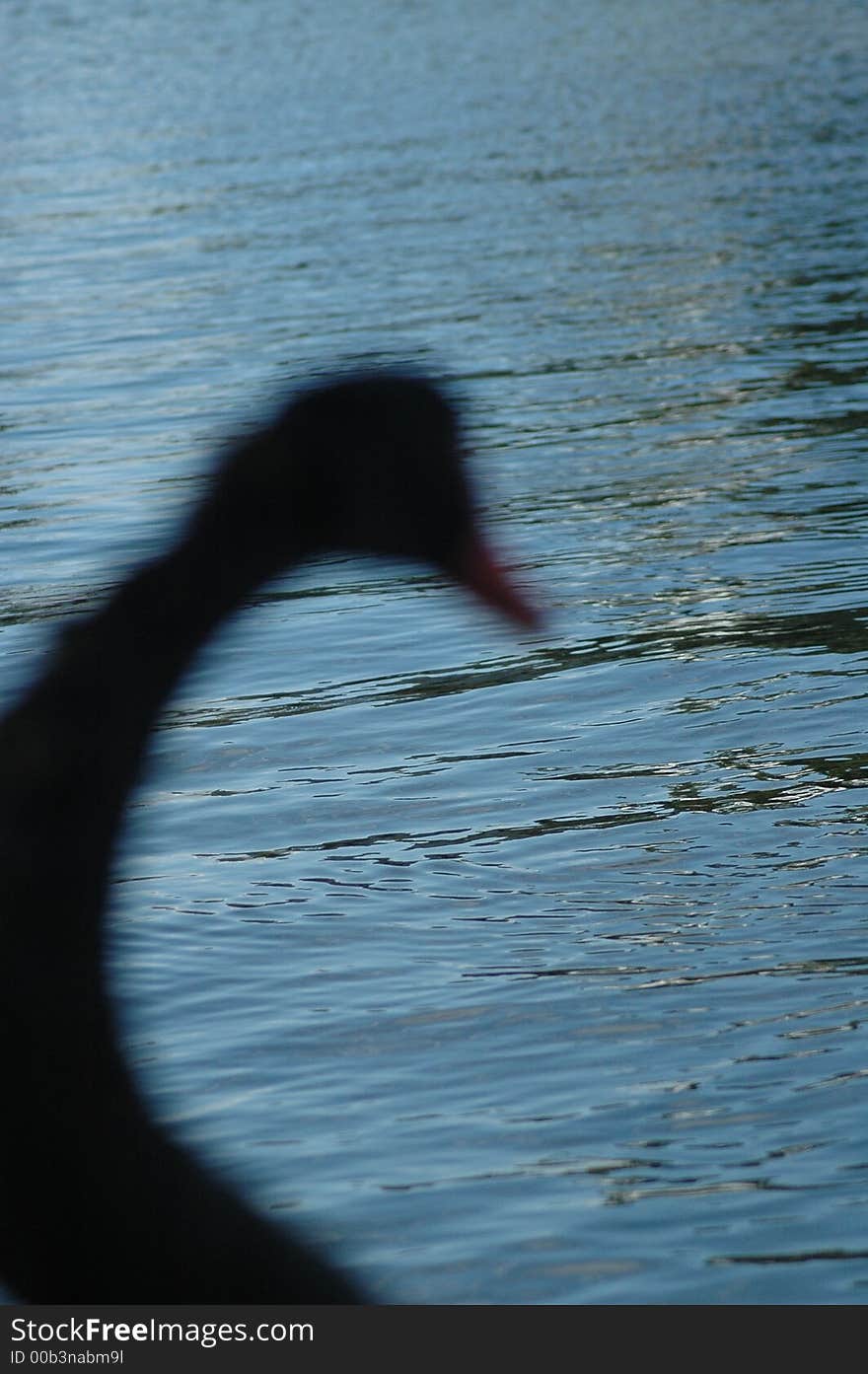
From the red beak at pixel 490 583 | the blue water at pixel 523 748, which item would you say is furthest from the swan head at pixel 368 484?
the blue water at pixel 523 748

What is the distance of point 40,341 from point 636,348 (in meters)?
4.16

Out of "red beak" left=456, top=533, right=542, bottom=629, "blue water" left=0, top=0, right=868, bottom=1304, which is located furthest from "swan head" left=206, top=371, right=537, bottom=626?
"blue water" left=0, top=0, right=868, bottom=1304

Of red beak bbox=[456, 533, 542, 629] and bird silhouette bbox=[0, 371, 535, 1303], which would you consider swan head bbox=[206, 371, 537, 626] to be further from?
bird silhouette bbox=[0, 371, 535, 1303]

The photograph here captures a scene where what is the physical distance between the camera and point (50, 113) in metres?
28.0

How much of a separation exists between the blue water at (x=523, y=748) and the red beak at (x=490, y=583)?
0.07 meters

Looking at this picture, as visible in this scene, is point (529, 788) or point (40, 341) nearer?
point (529, 788)

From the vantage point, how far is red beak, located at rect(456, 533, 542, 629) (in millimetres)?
2322

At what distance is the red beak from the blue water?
0.07 meters

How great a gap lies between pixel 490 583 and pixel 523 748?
4865 millimetres

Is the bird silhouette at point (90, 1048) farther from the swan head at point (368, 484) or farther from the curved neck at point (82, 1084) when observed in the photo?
the swan head at point (368, 484)

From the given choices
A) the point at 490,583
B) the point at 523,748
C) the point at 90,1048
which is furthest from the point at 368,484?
the point at 523,748

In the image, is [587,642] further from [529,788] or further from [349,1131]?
[349,1131]

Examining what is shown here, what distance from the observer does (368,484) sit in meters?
2.21
